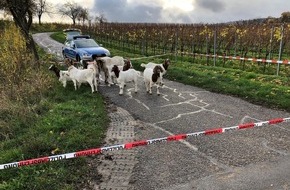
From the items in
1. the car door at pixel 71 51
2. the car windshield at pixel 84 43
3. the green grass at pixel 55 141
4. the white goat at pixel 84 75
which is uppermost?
the car windshield at pixel 84 43

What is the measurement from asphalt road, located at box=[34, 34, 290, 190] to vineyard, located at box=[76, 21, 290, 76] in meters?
6.62

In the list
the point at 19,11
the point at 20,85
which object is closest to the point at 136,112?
the point at 20,85

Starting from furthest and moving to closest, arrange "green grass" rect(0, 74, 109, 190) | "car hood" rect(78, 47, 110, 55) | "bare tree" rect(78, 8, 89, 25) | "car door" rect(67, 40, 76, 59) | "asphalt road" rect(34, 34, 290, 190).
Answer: "bare tree" rect(78, 8, 89, 25)
"car door" rect(67, 40, 76, 59)
"car hood" rect(78, 47, 110, 55)
"green grass" rect(0, 74, 109, 190)
"asphalt road" rect(34, 34, 290, 190)

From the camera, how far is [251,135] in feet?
25.7

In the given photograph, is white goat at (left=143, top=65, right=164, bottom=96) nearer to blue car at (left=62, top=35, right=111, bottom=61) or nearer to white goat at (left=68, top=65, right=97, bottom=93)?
white goat at (left=68, top=65, right=97, bottom=93)

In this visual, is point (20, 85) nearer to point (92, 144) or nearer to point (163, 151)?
point (92, 144)

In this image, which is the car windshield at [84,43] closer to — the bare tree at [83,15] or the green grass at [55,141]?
the green grass at [55,141]

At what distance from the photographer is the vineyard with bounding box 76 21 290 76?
63.0 feet

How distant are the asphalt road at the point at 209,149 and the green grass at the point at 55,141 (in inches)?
41.0

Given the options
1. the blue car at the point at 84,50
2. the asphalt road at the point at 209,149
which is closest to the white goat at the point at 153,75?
the asphalt road at the point at 209,149

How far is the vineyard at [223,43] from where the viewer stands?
19.2 metres

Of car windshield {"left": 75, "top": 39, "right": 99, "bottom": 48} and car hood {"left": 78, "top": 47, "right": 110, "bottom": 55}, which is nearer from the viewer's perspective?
car hood {"left": 78, "top": 47, "right": 110, "bottom": 55}

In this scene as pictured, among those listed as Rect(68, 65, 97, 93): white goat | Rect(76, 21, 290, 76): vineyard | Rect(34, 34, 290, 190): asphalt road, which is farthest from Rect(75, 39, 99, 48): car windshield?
Rect(34, 34, 290, 190): asphalt road

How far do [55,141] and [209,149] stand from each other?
3349 mm
